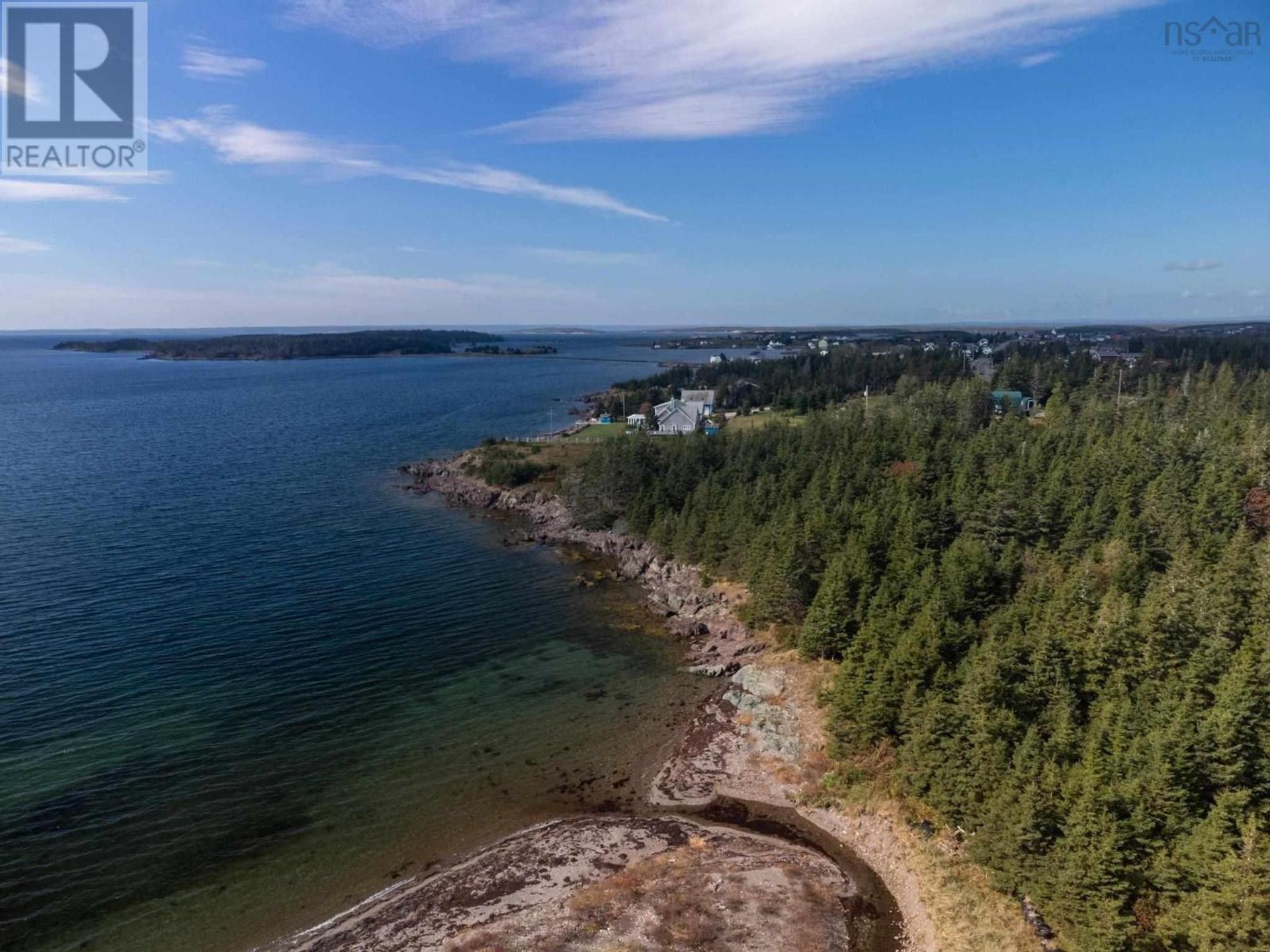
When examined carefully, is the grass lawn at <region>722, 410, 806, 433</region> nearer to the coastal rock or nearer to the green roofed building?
the green roofed building

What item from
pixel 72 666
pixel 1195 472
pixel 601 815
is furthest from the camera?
pixel 1195 472

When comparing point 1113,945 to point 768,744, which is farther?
point 768,744

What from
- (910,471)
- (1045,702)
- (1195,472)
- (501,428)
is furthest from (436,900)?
(501,428)

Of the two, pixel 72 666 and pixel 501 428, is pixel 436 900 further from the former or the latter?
pixel 501 428

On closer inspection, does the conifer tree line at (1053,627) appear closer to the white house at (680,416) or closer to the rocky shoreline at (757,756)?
the rocky shoreline at (757,756)

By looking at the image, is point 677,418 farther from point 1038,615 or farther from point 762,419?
point 1038,615

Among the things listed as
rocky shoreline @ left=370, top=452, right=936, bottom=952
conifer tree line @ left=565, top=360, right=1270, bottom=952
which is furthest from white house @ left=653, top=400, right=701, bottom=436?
rocky shoreline @ left=370, top=452, right=936, bottom=952

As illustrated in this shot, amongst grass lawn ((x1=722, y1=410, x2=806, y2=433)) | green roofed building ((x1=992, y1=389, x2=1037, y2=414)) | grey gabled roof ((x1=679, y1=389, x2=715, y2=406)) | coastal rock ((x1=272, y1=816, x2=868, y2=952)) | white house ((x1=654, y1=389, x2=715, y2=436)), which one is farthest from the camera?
grey gabled roof ((x1=679, y1=389, x2=715, y2=406))

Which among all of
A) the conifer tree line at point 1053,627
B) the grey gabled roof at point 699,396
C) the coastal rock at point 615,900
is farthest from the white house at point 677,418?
the coastal rock at point 615,900
